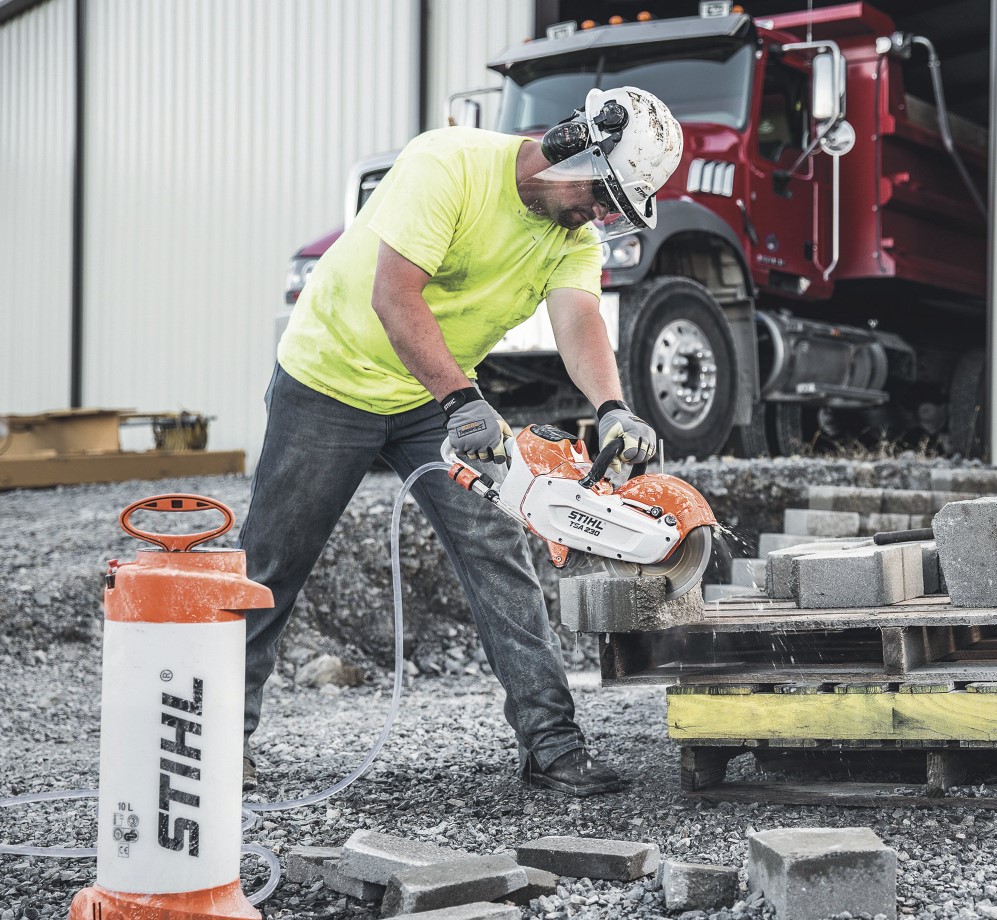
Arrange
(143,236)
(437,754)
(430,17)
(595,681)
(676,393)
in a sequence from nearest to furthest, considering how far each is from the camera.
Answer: (437,754)
(595,681)
(676,393)
(430,17)
(143,236)

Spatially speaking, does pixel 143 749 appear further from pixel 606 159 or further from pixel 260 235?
pixel 260 235

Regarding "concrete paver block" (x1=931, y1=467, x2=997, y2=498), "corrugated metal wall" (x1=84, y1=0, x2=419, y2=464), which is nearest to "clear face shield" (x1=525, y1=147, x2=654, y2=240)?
"concrete paver block" (x1=931, y1=467, x2=997, y2=498)

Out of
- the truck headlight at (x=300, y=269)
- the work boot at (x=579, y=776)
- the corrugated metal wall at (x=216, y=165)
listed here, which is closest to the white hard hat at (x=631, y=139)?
the work boot at (x=579, y=776)

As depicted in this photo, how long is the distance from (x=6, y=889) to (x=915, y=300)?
27.4 feet

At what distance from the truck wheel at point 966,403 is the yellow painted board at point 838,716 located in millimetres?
7123

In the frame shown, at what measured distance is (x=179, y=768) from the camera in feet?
6.88

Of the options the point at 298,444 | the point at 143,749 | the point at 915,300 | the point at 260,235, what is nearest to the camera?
the point at 143,749

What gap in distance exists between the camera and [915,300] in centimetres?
950

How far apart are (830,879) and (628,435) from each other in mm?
1121

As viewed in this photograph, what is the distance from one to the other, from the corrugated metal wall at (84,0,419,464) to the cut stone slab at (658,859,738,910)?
968cm

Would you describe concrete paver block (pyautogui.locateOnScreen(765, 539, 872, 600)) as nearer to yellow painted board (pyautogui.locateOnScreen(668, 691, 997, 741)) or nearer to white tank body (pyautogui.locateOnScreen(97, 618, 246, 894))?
yellow painted board (pyautogui.locateOnScreen(668, 691, 997, 741))

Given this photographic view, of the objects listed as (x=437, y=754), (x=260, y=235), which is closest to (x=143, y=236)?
(x=260, y=235)

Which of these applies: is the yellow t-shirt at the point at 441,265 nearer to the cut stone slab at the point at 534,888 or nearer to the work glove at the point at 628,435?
the work glove at the point at 628,435

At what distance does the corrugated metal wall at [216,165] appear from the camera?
11.9 m
